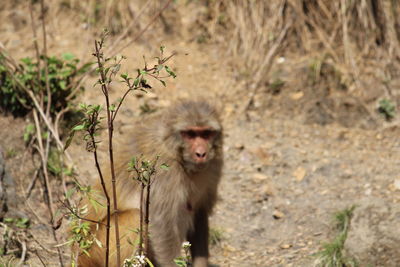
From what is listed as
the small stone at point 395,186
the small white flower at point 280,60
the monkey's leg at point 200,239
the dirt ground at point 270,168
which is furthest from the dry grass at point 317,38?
the monkey's leg at point 200,239

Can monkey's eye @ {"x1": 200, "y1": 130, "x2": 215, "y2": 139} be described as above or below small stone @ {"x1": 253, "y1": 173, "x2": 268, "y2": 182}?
above

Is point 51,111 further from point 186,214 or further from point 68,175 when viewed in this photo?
point 186,214

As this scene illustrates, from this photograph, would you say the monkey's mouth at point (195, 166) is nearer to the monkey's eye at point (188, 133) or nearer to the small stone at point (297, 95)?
the monkey's eye at point (188, 133)

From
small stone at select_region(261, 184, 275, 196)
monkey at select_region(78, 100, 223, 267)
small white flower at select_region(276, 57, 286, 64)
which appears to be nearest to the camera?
monkey at select_region(78, 100, 223, 267)

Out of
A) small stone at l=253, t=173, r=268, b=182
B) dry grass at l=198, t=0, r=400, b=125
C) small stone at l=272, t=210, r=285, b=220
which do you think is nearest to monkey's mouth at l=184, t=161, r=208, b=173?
small stone at l=272, t=210, r=285, b=220

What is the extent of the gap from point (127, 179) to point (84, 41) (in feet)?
13.1

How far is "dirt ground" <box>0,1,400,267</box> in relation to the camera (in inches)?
241

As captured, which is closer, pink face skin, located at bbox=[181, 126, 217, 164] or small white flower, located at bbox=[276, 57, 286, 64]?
pink face skin, located at bbox=[181, 126, 217, 164]

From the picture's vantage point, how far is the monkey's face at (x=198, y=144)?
5.24 metres

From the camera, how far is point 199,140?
536 cm

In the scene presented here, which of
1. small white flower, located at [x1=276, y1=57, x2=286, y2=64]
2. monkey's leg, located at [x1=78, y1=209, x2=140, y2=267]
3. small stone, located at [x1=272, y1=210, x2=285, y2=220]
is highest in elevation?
small white flower, located at [x1=276, y1=57, x2=286, y2=64]

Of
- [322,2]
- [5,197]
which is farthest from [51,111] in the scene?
[322,2]

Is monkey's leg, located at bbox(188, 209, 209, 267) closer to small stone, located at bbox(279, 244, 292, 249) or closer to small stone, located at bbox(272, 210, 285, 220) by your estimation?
small stone, located at bbox(279, 244, 292, 249)

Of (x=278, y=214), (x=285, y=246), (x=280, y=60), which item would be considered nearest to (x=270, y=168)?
(x=278, y=214)
